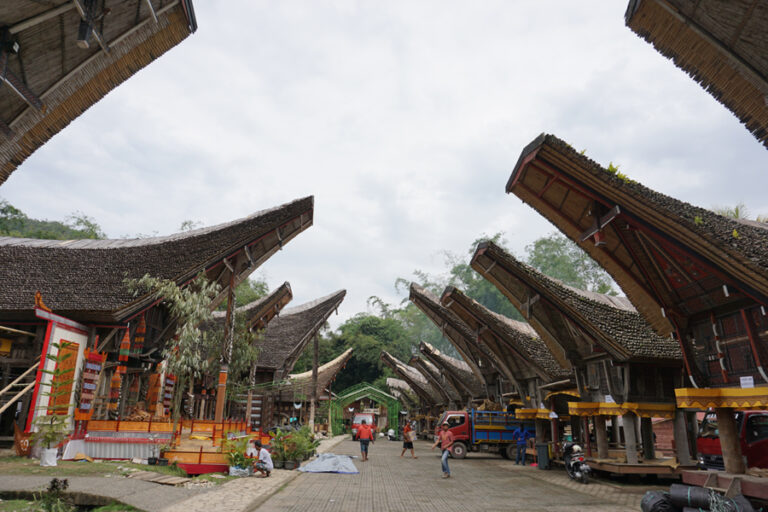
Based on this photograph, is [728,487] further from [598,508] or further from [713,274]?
[713,274]

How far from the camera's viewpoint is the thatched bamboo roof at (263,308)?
24675 mm

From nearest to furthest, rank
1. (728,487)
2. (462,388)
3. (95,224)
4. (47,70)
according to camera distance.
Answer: (47,70) → (728,487) → (462,388) → (95,224)

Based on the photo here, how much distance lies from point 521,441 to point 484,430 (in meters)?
2.41

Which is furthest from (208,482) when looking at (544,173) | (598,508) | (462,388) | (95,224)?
(95,224)

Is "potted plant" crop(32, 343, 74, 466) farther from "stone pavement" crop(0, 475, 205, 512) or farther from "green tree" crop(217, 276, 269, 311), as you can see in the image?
"green tree" crop(217, 276, 269, 311)

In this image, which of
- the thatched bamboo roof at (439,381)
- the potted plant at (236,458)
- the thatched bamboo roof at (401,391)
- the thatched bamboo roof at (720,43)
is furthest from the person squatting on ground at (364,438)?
the thatched bamboo roof at (401,391)

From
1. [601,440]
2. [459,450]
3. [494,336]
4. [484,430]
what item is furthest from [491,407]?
[601,440]

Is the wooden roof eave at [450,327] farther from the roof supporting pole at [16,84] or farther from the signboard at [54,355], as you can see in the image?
the roof supporting pole at [16,84]

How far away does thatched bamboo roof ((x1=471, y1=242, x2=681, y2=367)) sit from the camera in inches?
531

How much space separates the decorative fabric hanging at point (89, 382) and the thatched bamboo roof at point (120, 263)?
3.61ft

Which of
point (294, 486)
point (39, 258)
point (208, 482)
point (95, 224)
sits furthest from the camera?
point (95, 224)

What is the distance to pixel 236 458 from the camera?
12.7 metres

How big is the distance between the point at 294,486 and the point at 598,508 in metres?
6.80

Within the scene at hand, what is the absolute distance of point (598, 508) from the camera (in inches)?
371
